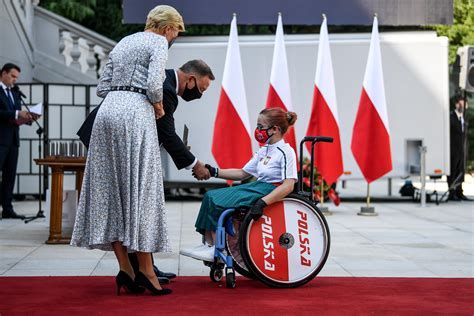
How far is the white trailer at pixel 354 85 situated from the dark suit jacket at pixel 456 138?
0.63m

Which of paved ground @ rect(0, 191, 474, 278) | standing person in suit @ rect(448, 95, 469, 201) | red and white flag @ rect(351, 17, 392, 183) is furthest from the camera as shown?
standing person in suit @ rect(448, 95, 469, 201)

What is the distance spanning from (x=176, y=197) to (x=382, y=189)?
6.34 m

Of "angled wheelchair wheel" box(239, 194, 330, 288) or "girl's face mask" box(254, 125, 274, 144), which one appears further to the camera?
"girl's face mask" box(254, 125, 274, 144)

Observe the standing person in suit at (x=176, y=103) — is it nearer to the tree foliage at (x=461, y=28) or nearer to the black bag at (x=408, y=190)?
the black bag at (x=408, y=190)

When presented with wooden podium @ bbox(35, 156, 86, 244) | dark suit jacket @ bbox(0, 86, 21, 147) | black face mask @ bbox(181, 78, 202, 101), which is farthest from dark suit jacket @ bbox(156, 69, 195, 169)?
dark suit jacket @ bbox(0, 86, 21, 147)

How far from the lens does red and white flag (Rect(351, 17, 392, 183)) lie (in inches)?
610

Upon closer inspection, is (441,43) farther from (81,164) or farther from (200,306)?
(200,306)

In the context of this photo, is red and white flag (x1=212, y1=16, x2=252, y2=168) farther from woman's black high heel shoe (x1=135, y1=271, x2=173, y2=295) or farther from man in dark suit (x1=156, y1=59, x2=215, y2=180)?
woman's black high heel shoe (x1=135, y1=271, x2=173, y2=295)

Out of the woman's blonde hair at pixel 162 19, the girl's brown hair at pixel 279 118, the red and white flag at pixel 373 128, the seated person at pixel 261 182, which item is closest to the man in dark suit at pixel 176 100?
the seated person at pixel 261 182

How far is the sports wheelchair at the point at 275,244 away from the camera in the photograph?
7355 millimetres

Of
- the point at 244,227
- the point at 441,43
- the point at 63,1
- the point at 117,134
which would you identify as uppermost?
the point at 63,1

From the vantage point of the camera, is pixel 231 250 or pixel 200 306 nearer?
pixel 200 306

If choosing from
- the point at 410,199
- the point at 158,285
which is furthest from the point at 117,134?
the point at 410,199

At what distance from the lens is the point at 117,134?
6797 mm
